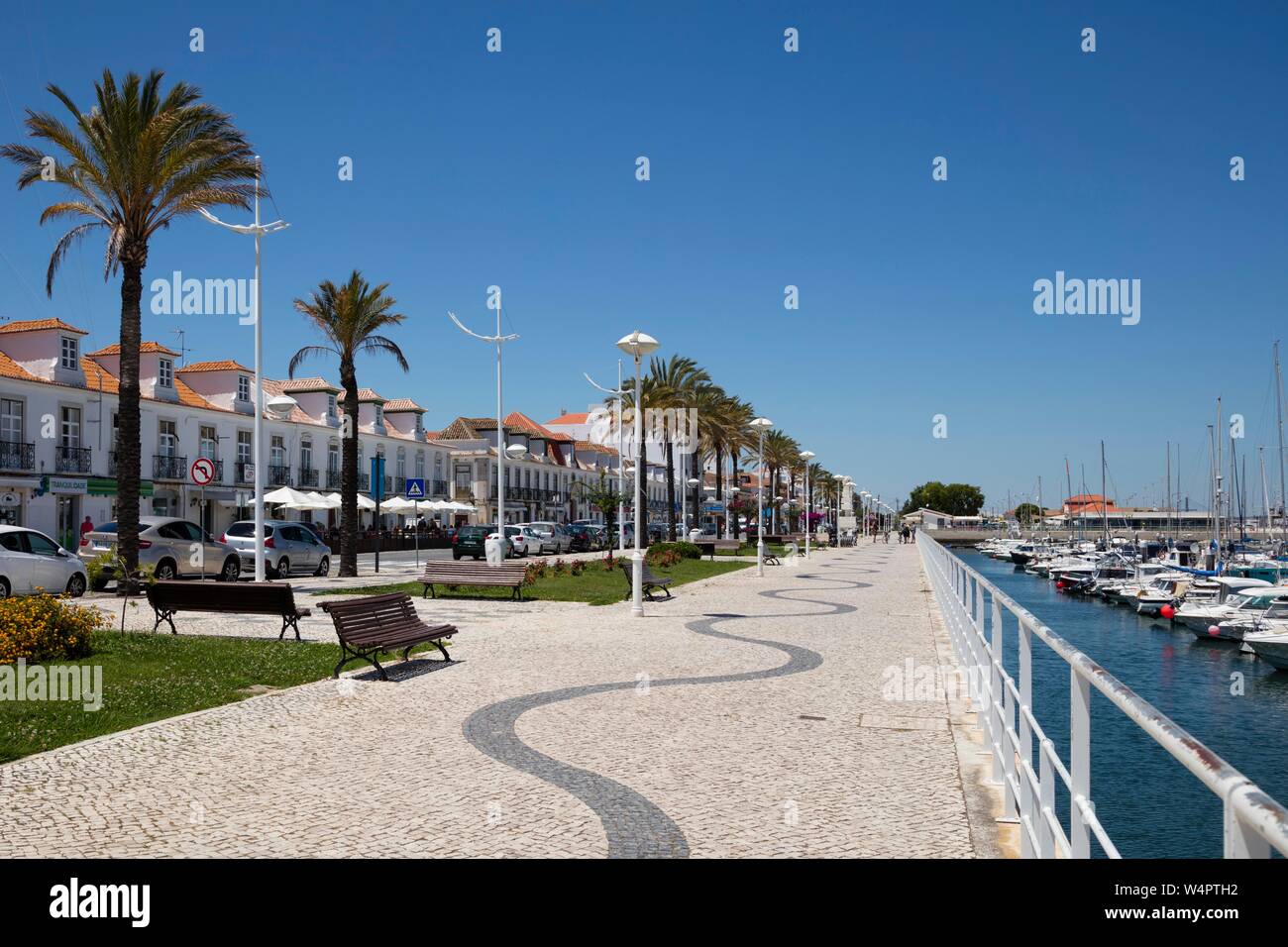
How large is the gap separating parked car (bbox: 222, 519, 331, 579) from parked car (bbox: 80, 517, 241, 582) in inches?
69.0

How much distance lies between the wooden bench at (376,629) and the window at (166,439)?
119ft

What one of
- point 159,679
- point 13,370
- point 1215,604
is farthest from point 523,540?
point 159,679

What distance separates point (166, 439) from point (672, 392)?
75.1 feet

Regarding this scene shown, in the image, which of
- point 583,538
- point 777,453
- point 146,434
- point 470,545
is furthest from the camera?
point 777,453

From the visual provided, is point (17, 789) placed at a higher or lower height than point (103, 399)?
lower

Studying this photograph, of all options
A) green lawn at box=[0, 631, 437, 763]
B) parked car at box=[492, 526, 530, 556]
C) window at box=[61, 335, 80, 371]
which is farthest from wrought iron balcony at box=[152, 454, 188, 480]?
green lawn at box=[0, 631, 437, 763]

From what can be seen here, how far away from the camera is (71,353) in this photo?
131 ft

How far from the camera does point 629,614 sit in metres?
18.3

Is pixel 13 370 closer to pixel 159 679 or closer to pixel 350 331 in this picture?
pixel 350 331

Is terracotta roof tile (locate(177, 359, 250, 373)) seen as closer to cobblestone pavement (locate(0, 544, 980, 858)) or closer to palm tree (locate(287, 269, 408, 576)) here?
palm tree (locate(287, 269, 408, 576))

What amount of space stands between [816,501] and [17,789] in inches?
5107
